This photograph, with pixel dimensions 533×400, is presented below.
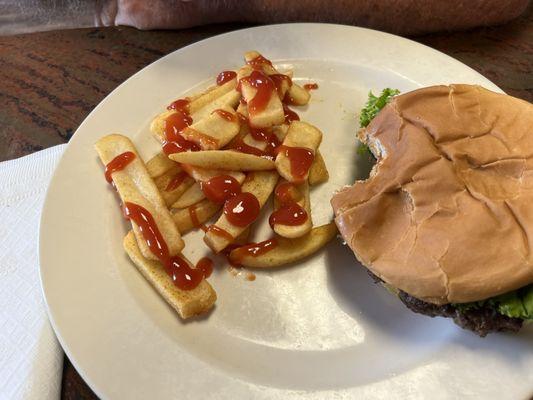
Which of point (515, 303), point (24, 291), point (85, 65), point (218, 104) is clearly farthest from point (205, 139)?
point (515, 303)

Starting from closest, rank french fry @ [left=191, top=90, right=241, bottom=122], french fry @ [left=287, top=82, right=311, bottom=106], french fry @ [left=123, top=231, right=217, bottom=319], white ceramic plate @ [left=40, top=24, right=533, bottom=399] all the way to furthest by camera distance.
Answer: white ceramic plate @ [left=40, top=24, right=533, bottom=399] < french fry @ [left=123, top=231, right=217, bottom=319] < french fry @ [left=191, top=90, right=241, bottom=122] < french fry @ [left=287, top=82, right=311, bottom=106]

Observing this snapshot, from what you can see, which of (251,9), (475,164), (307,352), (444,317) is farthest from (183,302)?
(251,9)

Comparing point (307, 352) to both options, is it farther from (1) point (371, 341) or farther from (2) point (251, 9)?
(2) point (251, 9)

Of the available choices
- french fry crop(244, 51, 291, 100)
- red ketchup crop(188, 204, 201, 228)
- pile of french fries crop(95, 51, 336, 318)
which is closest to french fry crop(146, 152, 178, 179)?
pile of french fries crop(95, 51, 336, 318)

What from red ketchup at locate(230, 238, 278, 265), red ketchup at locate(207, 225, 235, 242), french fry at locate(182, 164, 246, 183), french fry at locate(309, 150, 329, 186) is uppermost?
french fry at locate(182, 164, 246, 183)

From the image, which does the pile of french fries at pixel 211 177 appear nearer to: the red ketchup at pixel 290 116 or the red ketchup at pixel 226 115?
the red ketchup at pixel 226 115

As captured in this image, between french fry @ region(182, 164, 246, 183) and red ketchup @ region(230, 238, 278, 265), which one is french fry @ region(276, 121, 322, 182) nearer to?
french fry @ region(182, 164, 246, 183)
